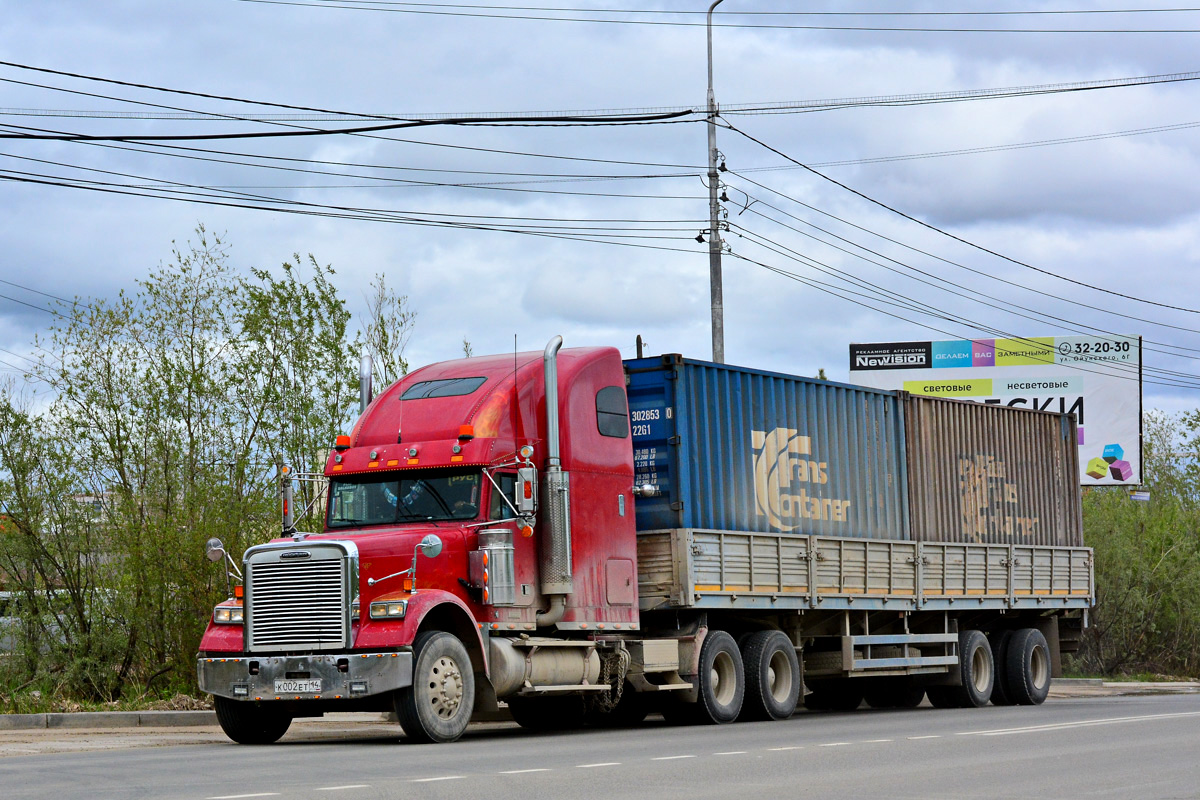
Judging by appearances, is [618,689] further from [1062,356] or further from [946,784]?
[1062,356]

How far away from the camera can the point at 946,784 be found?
10.9 metres

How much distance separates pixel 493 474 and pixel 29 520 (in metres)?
8.52

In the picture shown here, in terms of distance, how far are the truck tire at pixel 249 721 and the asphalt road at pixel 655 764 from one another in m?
0.26

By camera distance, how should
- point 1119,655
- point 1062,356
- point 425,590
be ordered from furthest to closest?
point 1062,356, point 1119,655, point 425,590

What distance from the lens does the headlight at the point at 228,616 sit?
15078mm

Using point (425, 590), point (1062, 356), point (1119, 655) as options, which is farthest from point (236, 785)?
point (1062, 356)

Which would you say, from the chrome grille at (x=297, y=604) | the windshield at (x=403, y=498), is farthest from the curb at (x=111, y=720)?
the chrome grille at (x=297, y=604)

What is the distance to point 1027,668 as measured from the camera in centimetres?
2442

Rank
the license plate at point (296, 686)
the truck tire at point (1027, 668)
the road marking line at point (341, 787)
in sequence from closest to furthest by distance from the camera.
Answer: the road marking line at point (341, 787)
the license plate at point (296, 686)
the truck tire at point (1027, 668)

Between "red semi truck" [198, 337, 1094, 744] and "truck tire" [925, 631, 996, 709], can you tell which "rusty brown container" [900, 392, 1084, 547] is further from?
"truck tire" [925, 631, 996, 709]

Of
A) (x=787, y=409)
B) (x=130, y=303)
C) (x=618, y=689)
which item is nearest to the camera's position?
(x=618, y=689)

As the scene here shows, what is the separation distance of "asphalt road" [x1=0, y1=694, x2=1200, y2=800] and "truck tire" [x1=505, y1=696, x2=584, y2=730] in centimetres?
78

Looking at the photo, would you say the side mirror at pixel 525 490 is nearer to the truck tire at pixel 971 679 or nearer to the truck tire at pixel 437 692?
the truck tire at pixel 437 692

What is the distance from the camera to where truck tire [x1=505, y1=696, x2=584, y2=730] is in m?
18.7
